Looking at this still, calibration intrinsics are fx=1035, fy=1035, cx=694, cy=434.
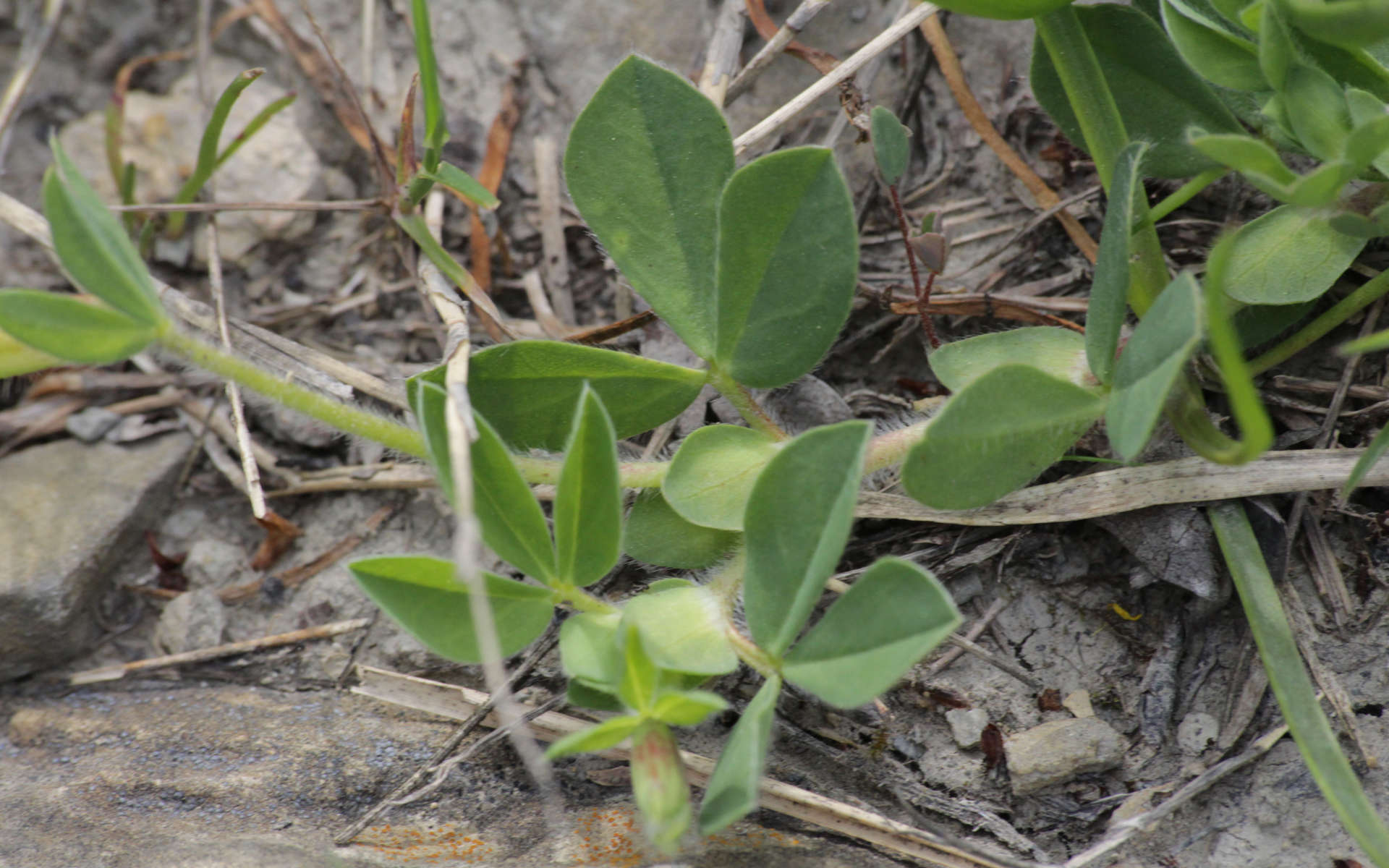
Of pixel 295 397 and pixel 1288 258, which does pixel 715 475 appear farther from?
pixel 1288 258

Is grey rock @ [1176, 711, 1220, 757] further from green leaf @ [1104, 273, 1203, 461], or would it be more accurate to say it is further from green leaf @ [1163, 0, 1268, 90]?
green leaf @ [1163, 0, 1268, 90]

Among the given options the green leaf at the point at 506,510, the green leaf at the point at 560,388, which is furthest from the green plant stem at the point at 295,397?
the green leaf at the point at 506,510

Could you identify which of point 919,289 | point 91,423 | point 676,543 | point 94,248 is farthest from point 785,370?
point 91,423

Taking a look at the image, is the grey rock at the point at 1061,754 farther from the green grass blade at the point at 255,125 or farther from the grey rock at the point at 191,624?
the green grass blade at the point at 255,125

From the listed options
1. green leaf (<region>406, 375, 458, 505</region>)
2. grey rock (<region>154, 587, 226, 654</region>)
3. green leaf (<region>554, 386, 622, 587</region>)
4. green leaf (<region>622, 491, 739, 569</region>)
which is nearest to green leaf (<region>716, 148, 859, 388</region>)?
green leaf (<region>622, 491, 739, 569</region>)

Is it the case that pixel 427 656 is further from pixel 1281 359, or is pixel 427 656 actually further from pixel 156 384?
pixel 1281 359

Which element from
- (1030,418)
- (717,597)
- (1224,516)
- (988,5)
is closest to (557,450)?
(717,597)
